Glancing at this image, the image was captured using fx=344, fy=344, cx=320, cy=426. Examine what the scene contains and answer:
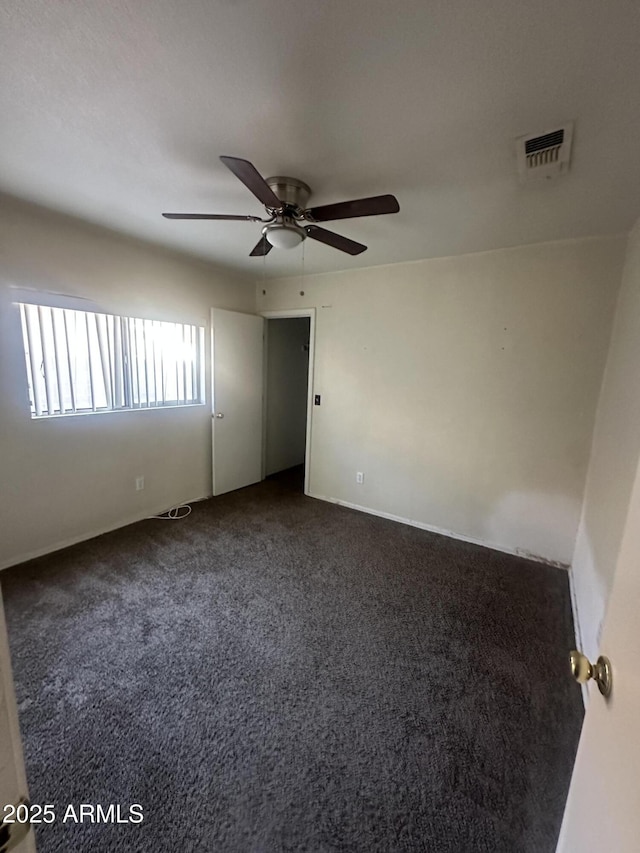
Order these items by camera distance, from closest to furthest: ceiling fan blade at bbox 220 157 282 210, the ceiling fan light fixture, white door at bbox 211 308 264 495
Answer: ceiling fan blade at bbox 220 157 282 210, the ceiling fan light fixture, white door at bbox 211 308 264 495

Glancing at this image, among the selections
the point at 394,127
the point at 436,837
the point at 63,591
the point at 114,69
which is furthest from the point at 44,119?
the point at 436,837

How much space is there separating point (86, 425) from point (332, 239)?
235 centimetres

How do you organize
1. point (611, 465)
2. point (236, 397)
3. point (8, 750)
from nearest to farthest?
point (8, 750) → point (611, 465) → point (236, 397)

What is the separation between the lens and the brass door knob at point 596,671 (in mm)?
703

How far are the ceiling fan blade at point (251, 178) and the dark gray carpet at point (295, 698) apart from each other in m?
2.24

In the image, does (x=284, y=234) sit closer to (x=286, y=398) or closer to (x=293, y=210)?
(x=293, y=210)

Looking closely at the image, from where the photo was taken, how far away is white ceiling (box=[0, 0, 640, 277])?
3.30ft

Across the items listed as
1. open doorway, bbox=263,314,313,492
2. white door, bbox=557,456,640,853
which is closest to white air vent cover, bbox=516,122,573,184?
white door, bbox=557,456,640,853

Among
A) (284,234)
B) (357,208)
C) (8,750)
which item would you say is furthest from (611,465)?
(8,750)

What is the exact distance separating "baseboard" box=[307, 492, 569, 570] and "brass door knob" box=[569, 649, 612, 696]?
2.41m

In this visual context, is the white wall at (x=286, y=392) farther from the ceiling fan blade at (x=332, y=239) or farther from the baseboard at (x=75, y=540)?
the ceiling fan blade at (x=332, y=239)

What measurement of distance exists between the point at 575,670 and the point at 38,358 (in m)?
3.23

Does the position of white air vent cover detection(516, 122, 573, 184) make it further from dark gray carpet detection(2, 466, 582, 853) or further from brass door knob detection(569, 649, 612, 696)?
dark gray carpet detection(2, 466, 582, 853)

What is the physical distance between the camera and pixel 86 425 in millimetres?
2754
